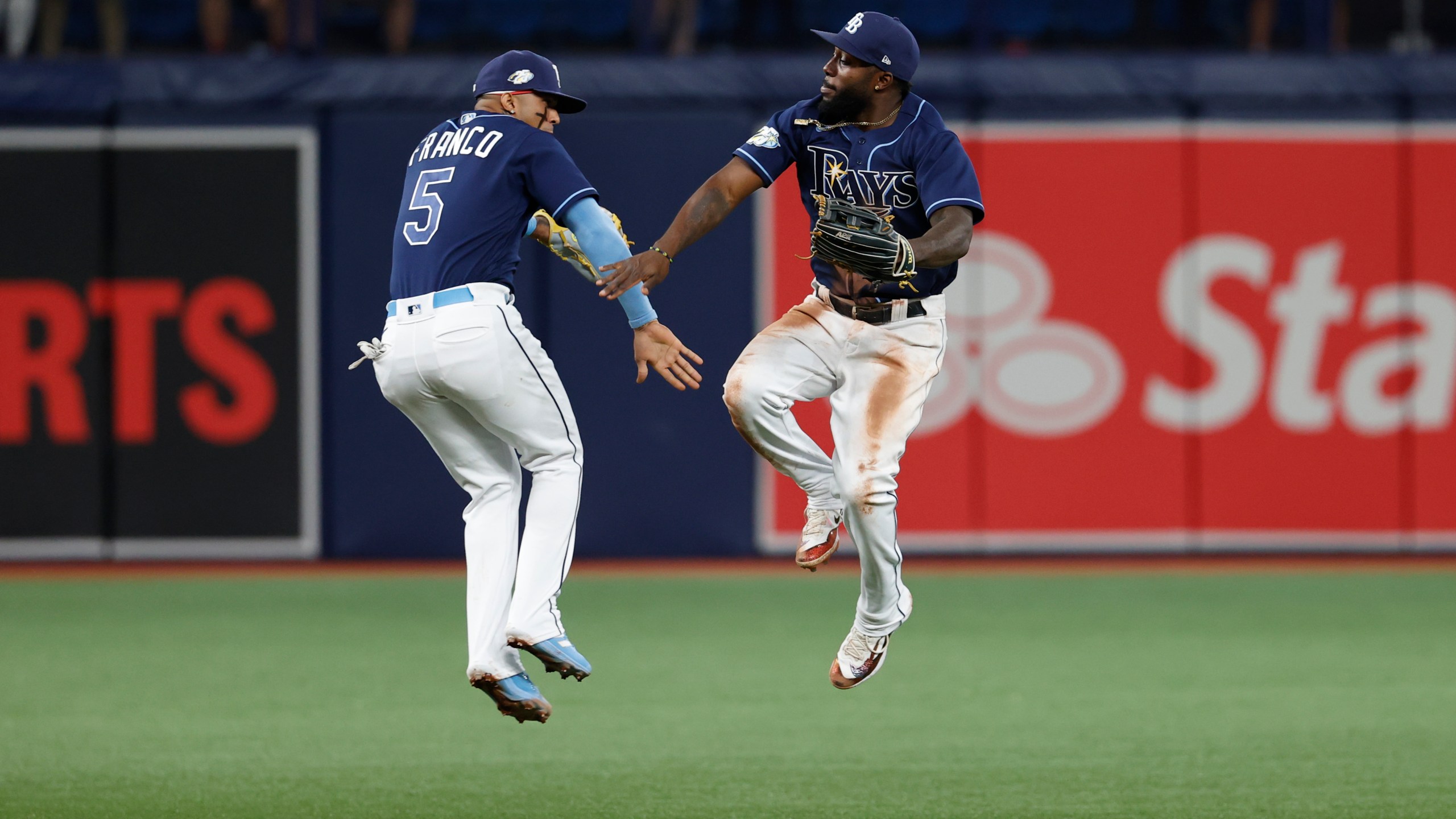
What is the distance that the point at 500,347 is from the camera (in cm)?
590

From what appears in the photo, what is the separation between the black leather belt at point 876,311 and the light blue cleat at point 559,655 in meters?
1.76

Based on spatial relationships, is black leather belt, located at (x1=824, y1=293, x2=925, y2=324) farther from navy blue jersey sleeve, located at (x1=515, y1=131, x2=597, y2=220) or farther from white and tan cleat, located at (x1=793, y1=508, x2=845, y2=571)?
navy blue jersey sleeve, located at (x1=515, y1=131, x2=597, y2=220)

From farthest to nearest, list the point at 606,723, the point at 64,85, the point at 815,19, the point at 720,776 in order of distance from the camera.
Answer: the point at 815,19 → the point at 64,85 → the point at 606,723 → the point at 720,776

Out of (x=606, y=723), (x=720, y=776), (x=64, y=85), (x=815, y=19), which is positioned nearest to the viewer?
(x=720, y=776)

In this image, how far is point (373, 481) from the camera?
42.8 feet

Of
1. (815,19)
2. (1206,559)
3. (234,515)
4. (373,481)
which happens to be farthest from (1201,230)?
(234,515)

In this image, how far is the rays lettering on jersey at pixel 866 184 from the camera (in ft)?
20.9

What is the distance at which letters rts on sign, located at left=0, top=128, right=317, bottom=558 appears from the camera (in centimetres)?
1287

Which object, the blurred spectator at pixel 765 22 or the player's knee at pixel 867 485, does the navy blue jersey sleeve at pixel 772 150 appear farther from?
the blurred spectator at pixel 765 22

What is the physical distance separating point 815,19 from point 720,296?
2.53m

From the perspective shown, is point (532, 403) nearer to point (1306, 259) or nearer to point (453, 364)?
point (453, 364)

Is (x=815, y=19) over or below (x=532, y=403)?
over

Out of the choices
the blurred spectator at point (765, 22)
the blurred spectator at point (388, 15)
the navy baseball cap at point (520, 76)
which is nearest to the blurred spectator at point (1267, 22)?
the blurred spectator at point (765, 22)

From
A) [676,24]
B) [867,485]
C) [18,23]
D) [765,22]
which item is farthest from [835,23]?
[867,485]
